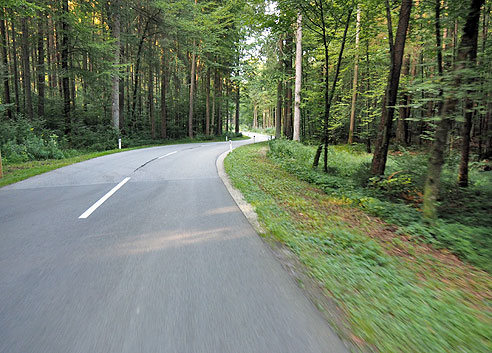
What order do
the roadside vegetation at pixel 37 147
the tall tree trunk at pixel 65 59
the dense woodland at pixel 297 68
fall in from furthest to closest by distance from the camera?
the tall tree trunk at pixel 65 59, the roadside vegetation at pixel 37 147, the dense woodland at pixel 297 68

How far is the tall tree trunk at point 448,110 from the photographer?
5.19 meters

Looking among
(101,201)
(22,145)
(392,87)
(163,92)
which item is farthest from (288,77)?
(22,145)

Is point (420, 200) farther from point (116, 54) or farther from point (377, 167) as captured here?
point (116, 54)

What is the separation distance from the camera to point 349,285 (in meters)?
3.10

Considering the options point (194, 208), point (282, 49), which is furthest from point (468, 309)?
point (282, 49)

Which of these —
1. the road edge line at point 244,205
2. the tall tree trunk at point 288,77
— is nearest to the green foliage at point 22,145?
the road edge line at point 244,205

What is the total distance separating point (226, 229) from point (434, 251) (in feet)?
11.4

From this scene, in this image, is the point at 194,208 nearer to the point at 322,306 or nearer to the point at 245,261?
the point at 245,261

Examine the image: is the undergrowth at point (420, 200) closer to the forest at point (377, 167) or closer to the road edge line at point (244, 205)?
the forest at point (377, 167)

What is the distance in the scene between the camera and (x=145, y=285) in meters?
3.02

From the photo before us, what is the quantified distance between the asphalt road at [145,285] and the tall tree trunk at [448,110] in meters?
3.90

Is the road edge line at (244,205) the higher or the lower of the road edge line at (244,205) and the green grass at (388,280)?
the higher

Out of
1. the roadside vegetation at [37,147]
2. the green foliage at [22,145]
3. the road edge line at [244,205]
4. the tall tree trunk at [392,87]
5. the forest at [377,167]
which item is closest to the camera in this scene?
the forest at [377,167]

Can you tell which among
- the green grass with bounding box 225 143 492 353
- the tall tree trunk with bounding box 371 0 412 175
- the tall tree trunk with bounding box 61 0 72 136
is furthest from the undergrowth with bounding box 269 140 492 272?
the tall tree trunk with bounding box 61 0 72 136
